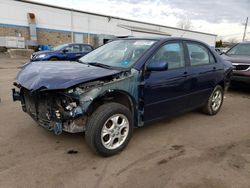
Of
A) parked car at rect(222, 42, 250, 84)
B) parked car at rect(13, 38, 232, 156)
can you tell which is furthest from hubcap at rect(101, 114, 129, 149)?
parked car at rect(222, 42, 250, 84)

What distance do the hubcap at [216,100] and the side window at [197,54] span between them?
0.86 metres

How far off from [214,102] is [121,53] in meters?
2.68

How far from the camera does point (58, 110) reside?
120 inches

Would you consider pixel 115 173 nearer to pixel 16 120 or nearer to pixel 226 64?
pixel 16 120

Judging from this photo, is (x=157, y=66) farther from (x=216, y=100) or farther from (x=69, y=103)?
(x=216, y=100)

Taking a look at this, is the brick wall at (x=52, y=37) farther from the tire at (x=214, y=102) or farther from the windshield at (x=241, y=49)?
the tire at (x=214, y=102)

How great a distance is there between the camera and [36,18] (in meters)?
25.9

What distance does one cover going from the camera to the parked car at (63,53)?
12320 mm

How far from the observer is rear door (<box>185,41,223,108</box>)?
4.39 meters

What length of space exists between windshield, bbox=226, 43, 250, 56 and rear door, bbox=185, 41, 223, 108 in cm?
411

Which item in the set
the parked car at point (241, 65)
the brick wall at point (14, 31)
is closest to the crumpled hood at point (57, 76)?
the parked car at point (241, 65)

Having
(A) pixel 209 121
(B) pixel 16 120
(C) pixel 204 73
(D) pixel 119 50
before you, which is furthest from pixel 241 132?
(B) pixel 16 120

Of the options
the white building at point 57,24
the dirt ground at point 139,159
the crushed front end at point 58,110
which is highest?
the white building at point 57,24

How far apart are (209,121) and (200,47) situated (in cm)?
157
